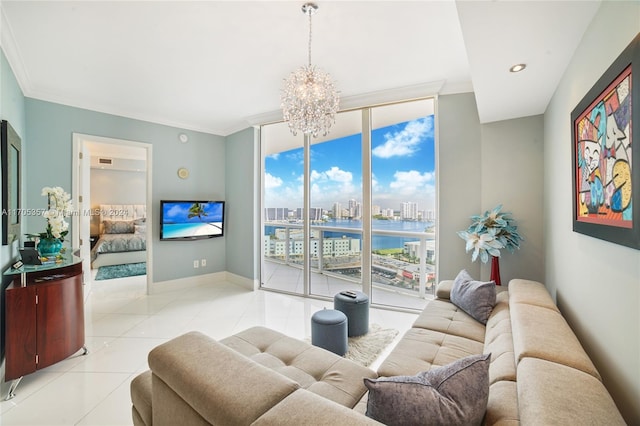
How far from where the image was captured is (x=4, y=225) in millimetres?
2236

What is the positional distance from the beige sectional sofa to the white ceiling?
1.57 metres

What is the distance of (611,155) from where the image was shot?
1.15 metres

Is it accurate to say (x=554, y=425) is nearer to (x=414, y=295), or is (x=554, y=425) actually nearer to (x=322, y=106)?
(x=322, y=106)

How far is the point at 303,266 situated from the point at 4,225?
3.13 metres

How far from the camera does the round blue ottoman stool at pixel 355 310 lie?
9.05 ft

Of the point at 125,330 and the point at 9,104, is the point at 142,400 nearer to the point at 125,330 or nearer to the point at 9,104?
the point at 125,330

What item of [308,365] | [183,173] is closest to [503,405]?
[308,365]

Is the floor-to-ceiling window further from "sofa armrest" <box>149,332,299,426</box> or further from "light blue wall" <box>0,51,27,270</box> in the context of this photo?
"light blue wall" <box>0,51,27,270</box>

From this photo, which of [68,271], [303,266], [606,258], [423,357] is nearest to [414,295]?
[303,266]

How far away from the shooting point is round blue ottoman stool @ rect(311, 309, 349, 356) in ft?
7.78

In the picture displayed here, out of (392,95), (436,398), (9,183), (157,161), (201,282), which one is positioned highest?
(392,95)

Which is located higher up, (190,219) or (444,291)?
(190,219)

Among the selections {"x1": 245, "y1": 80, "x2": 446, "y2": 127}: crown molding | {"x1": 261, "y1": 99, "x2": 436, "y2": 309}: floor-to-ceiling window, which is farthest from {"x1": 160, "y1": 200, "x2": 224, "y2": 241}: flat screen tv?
{"x1": 245, "y1": 80, "x2": 446, "y2": 127}: crown molding

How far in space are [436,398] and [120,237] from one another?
24.2 feet
